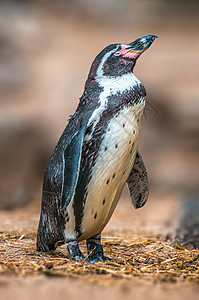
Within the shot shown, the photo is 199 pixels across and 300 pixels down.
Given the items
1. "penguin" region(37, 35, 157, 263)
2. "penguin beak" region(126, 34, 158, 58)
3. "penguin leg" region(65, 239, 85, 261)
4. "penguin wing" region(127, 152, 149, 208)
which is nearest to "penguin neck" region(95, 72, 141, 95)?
"penguin" region(37, 35, 157, 263)

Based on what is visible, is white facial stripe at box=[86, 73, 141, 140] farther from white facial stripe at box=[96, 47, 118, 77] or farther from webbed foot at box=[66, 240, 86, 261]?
webbed foot at box=[66, 240, 86, 261]

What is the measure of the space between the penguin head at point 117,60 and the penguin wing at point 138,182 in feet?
1.70

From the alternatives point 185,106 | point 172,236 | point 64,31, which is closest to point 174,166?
point 185,106

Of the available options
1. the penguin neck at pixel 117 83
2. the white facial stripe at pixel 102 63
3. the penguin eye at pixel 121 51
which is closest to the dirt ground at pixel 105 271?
the penguin neck at pixel 117 83

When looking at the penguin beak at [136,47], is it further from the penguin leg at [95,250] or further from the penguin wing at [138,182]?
the penguin leg at [95,250]

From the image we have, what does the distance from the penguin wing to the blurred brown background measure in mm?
3907

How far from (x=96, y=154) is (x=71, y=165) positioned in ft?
0.47

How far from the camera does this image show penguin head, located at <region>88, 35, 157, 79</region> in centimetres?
221

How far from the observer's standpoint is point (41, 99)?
7996 mm

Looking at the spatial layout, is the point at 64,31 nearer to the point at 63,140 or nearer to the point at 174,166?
the point at 174,166

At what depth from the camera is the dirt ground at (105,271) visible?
1.47 meters

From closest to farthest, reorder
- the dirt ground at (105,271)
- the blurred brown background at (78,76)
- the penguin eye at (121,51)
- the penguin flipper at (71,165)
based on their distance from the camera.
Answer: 1. the dirt ground at (105,271)
2. the penguin flipper at (71,165)
3. the penguin eye at (121,51)
4. the blurred brown background at (78,76)

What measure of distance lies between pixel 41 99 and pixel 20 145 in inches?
46.4

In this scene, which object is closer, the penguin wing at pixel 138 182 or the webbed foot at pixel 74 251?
the webbed foot at pixel 74 251
